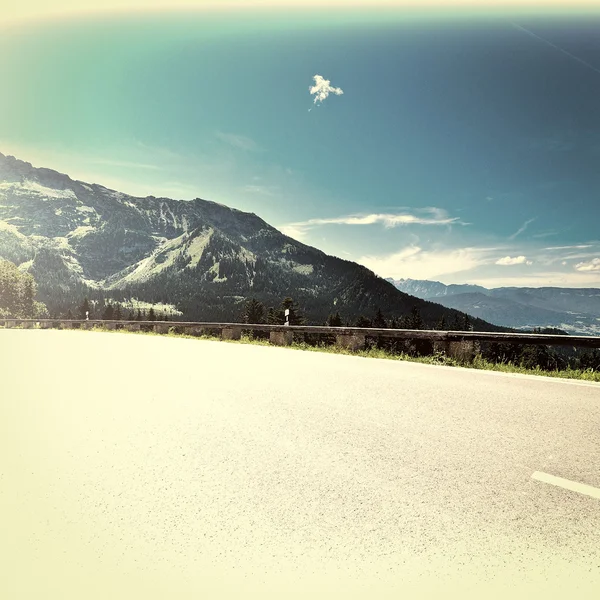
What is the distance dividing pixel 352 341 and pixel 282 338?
3.53 metres

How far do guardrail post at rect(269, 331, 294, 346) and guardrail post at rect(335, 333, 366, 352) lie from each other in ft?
8.73

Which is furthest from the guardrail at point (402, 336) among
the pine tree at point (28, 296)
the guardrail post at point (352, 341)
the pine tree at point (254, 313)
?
the pine tree at point (28, 296)

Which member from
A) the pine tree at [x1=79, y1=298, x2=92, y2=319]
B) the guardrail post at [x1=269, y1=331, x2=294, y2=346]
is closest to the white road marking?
the guardrail post at [x1=269, y1=331, x2=294, y2=346]

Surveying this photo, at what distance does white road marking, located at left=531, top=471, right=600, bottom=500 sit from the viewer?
3.08 metres

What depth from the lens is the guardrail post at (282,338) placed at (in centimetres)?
1556

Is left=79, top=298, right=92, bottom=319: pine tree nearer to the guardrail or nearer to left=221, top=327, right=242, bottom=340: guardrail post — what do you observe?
the guardrail

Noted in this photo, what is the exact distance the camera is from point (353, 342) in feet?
42.3

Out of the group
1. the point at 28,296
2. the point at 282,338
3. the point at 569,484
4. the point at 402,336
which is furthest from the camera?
the point at 28,296

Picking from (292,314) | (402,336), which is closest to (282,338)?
(402,336)

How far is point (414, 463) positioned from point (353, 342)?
9344mm

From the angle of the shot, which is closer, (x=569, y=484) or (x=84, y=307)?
(x=569, y=484)

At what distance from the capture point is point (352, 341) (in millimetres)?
12914

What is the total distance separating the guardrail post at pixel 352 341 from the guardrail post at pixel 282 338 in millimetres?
2662

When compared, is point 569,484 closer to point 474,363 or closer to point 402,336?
point 474,363
